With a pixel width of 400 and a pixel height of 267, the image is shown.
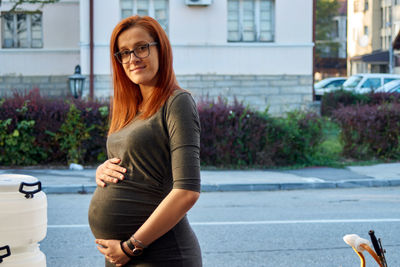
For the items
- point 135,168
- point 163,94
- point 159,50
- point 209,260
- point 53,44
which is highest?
point 53,44

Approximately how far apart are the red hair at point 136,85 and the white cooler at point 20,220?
0.46 m

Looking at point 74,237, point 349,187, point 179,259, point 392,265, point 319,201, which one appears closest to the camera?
point 179,259

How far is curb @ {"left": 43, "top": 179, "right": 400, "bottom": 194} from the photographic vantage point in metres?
11.4

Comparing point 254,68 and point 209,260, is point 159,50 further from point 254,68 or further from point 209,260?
point 254,68

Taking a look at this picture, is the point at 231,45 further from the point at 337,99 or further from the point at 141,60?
the point at 141,60

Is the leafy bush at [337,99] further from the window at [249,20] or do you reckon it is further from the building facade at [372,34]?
the building facade at [372,34]

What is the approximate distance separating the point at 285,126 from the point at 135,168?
36.2 feet

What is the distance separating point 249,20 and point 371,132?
30.9ft

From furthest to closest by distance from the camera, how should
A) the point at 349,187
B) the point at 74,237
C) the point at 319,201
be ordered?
1. the point at 349,187
2. the point at 319,201
3. the point at 74,237

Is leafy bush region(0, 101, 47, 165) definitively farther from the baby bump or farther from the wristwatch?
the wristwatch

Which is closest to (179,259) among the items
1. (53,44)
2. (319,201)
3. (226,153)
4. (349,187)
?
(319,201)

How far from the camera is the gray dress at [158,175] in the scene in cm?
270

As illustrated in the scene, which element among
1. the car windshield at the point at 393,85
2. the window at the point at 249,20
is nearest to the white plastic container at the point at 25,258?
the window at the point at 249,20

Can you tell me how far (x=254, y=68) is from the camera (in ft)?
74.6
